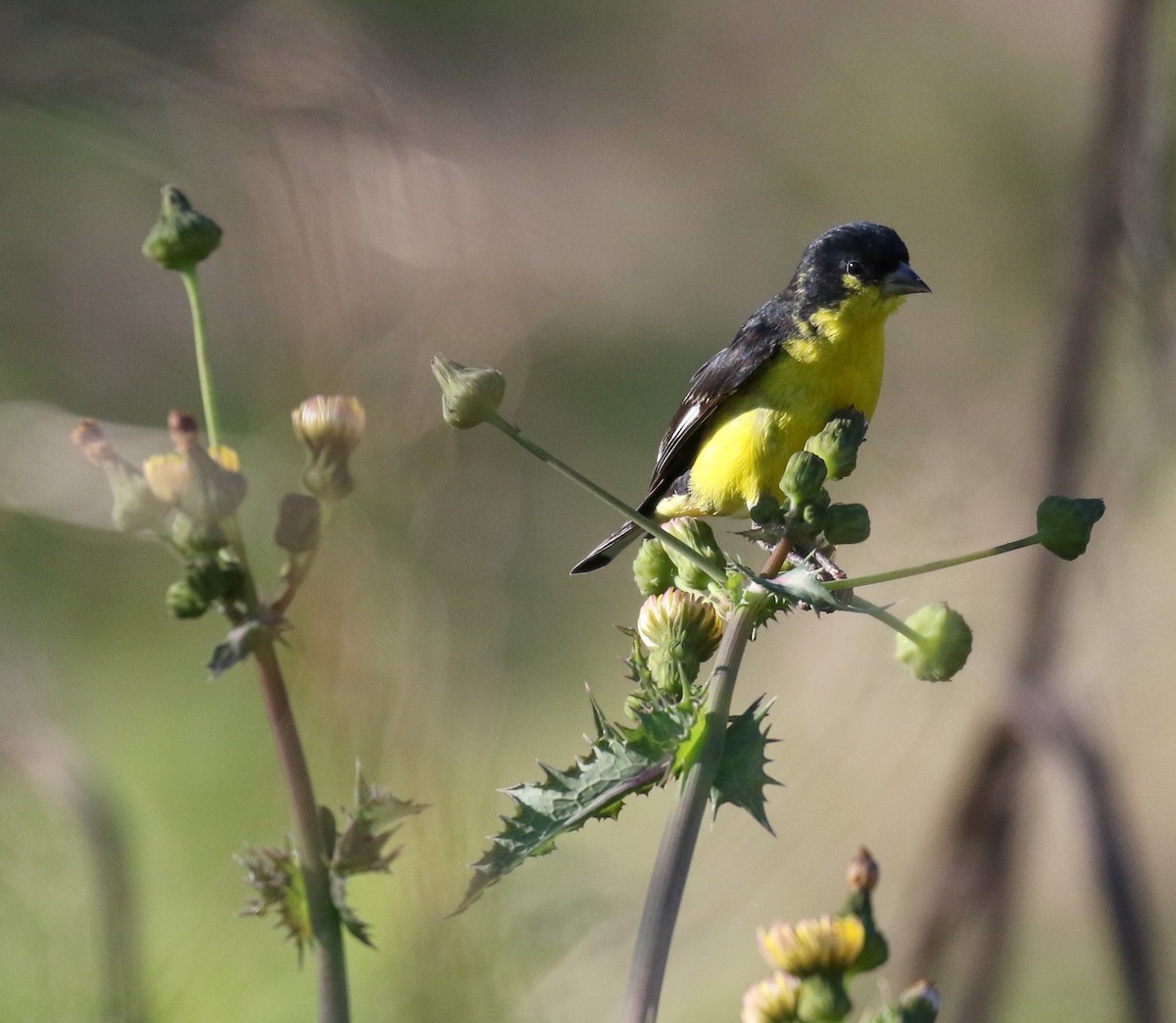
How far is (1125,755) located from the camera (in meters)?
5.21

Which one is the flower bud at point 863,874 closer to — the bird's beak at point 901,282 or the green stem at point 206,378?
the green stem at point 206,378

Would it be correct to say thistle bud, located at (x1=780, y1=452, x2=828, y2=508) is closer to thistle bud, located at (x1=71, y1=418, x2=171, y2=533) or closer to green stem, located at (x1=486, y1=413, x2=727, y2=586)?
green stem, located at (x1=486, y1=413, x2=727, y2=586)

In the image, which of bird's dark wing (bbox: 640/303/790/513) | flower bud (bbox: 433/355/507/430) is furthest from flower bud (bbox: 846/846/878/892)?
bird's dark wing (bbox: 640/303/790/513)

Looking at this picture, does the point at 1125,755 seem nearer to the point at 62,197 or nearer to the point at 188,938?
the point at 188,938

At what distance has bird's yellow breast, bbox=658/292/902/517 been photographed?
8.10 feet

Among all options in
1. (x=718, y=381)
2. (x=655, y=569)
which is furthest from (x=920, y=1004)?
(x=718, y=381)

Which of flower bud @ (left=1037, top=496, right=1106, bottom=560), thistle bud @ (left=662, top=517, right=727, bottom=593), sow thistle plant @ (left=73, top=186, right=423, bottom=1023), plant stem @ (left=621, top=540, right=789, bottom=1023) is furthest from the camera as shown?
thistle bud @ (left=662, top=517, right=727, bottom=593)

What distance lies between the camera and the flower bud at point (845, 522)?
4.28 ft

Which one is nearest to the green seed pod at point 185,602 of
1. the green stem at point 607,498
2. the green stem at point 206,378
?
the green stem at point 206,378

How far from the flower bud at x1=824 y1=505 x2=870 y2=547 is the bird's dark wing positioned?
4.35 feet

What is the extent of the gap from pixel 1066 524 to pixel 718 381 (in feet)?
4.77

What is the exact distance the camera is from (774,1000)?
1072 mm

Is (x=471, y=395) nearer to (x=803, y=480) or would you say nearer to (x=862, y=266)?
(x=803, y=480)

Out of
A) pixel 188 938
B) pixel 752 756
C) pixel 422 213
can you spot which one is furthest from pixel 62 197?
pixel 752 756
